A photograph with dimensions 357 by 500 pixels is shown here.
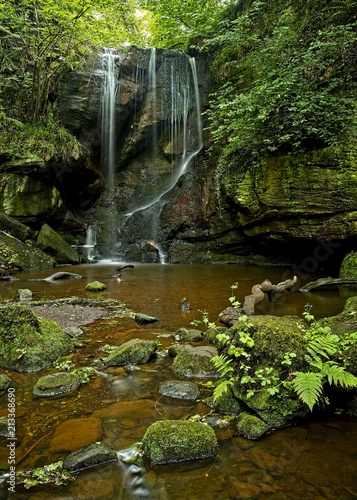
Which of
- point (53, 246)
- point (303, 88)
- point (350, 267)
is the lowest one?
point (350, 267)

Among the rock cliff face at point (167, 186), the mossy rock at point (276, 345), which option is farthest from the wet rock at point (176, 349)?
the rock cliff face at point (167, 186)

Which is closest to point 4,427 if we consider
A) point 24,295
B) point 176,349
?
point 176,349

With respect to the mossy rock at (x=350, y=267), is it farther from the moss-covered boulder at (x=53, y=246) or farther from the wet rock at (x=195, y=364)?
the moss-covered boulder at (x=53, y=246)

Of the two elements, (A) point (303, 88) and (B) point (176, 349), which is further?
(A) point (303, 88)

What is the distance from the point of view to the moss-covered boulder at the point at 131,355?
12.4 ft

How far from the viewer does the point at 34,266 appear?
12008 millimetres

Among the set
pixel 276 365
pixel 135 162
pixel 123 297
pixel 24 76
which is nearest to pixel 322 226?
pixel 123 297

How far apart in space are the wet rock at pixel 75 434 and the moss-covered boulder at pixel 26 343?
1.21 m

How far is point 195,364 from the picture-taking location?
3586 millimetres

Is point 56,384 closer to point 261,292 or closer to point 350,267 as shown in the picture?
point 261,292

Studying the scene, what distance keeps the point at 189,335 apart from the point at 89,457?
2.49m

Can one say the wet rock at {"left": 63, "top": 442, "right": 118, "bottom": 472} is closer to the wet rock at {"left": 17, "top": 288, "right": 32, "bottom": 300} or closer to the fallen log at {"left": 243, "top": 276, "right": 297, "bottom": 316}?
the fallen log at {"left": 243, "top": 276, "right": 297, "bottom": 316}

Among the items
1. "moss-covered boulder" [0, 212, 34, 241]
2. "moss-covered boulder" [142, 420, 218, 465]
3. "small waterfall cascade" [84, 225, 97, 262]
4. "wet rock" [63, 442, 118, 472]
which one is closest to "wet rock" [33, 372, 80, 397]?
"wet rock" [63, 442, 118, 472]

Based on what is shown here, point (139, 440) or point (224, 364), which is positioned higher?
point (224, 364)
